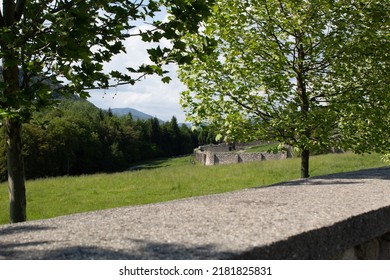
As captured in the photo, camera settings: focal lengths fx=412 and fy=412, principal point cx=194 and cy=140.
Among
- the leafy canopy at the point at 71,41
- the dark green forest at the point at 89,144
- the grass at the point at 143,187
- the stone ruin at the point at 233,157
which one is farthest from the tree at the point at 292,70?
the stone ruin at the point at 233,157

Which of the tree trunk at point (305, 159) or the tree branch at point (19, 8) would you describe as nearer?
the tree branch at point (19, 8)

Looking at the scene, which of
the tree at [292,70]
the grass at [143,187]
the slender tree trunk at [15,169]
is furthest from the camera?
the grass at [143,187]

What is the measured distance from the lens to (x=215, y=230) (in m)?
3.53

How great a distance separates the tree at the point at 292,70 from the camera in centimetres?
1008

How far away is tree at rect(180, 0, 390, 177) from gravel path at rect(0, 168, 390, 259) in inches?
203

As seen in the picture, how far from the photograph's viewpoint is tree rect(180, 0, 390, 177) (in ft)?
33.1

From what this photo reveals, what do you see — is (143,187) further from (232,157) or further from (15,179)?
(232,157)

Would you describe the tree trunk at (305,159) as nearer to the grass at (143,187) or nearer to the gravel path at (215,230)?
the gravel path at (215,230)

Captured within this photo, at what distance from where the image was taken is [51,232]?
3.75m

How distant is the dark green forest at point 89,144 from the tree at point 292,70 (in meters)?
19.6

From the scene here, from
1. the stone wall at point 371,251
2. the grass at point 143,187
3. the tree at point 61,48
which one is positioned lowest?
the grass at point 143,187

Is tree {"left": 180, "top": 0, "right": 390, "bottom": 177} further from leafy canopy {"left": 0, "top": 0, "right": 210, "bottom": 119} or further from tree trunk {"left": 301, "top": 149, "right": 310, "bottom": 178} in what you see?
leafy canopy {"left": 0, "top": 0, "right": 210, "bottom": 119}

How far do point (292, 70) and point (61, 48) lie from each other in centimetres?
662

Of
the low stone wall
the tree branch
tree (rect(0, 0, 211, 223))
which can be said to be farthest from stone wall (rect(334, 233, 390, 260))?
the low stone wall
